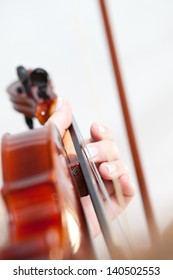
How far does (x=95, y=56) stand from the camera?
171 centimetres

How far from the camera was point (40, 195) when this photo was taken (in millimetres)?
402

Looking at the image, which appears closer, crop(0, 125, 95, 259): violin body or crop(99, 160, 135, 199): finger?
crop(0, 125, 95, 259): violin body

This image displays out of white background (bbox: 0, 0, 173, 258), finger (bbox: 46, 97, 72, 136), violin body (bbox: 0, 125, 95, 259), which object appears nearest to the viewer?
violin body (bbox: 0, 125, 95, 259)

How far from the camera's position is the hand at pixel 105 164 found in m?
0.63

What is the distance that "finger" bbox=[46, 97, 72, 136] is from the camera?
59 centimetres

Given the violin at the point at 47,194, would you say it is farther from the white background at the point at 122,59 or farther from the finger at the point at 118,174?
the white background at the point at 122,59

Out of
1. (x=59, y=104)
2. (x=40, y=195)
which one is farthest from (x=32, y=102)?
(x=40, y=195)

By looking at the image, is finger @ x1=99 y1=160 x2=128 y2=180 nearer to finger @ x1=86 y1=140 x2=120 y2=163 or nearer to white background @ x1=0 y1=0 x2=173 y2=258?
finger @ x1=86 y1=140 x2=120 y2=163

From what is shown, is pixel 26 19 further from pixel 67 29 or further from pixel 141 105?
pixel 141 105

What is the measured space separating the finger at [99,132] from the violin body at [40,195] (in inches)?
8.2

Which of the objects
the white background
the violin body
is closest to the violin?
the violin body

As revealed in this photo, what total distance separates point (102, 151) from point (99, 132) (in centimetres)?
3

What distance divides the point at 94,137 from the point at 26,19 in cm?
107

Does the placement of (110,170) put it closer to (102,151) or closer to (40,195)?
(102,151)
